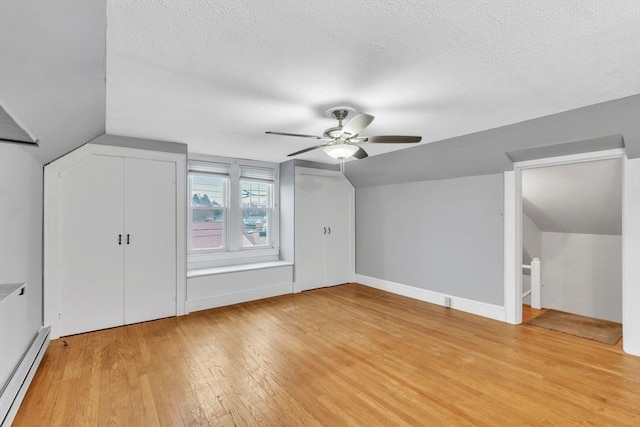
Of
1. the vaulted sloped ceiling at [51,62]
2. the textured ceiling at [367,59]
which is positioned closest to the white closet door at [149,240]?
the textured ceiling at [367,59]

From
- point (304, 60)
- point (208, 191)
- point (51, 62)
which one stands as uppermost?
point (304, 60)

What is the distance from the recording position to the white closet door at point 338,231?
552 cm

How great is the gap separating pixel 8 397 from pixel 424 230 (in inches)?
187

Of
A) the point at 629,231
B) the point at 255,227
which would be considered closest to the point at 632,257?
the point at 629,231

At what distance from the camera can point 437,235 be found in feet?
14.8

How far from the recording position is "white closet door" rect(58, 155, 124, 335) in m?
3.21

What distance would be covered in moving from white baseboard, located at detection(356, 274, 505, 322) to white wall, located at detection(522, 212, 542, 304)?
185cm

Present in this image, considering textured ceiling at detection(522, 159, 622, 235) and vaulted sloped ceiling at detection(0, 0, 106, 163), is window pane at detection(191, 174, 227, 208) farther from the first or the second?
textured ceiling at detection(522, 159, 622, 235)

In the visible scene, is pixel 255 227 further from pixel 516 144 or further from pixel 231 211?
pixel 516 144

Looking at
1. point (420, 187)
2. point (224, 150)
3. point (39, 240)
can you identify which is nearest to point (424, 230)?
point (420, 187)

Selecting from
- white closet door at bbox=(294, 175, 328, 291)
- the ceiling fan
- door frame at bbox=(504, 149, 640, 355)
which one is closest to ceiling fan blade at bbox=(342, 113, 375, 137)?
the ceiling fan

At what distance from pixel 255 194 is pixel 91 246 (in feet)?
8.14

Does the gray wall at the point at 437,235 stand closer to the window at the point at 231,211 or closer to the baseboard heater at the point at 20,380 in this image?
the window at the point at 231,211

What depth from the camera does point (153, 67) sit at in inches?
73.2
